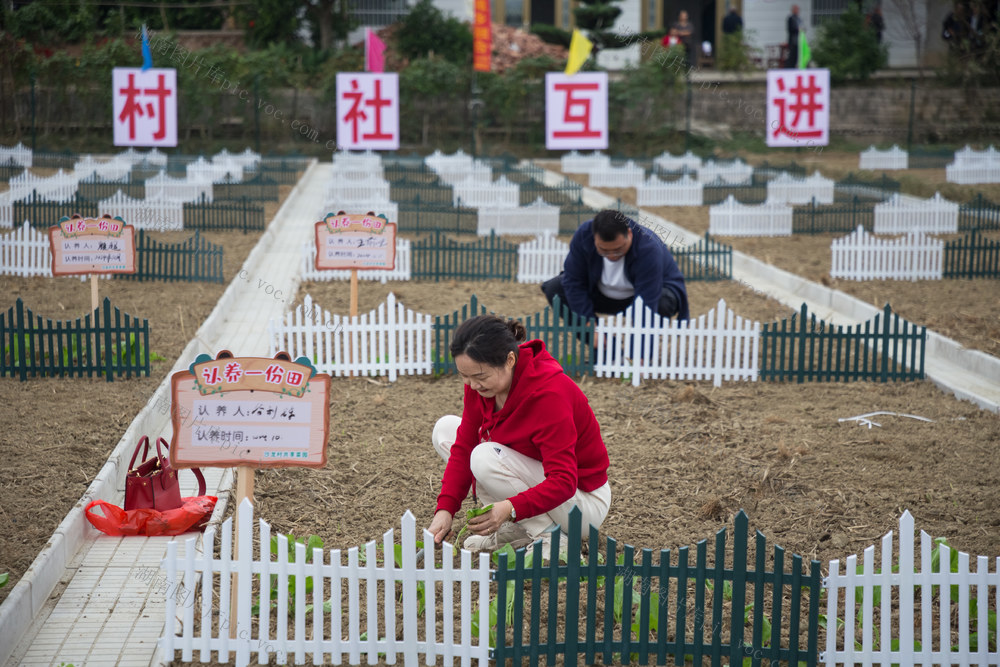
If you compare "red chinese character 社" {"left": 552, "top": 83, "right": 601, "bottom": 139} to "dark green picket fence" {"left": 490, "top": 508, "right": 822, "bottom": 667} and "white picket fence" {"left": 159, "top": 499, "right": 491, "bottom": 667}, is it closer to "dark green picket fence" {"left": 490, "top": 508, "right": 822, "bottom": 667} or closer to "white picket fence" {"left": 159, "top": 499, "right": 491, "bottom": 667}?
"dark green picket fence" {"left": 490, "top": 508, "right": 822, "bottom": 667}

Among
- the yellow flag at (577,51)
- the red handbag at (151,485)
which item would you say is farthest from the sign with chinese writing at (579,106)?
the red handbag at (151,485)

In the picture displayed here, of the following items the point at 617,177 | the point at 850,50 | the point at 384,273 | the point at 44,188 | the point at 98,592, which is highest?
the point at 850,50

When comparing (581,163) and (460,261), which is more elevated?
(581,163)

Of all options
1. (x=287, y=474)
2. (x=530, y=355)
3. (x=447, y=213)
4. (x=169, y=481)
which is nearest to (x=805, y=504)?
(x=530, y=355)

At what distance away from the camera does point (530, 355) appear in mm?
4438

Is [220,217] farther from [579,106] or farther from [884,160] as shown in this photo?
[884,160]

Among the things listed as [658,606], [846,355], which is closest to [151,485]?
[658,606]

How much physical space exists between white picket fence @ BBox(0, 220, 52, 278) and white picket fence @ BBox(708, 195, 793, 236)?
11.0m

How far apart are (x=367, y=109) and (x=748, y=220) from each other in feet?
38.8

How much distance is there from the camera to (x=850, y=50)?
120 feet

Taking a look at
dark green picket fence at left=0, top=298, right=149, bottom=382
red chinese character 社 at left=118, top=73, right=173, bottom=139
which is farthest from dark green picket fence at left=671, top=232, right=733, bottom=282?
red chinese character 社 at left=118, top=73, right=173, bottom=139

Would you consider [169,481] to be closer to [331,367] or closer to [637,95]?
[331,367]

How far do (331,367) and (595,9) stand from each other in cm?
3237

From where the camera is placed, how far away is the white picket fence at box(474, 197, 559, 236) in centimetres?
1697
